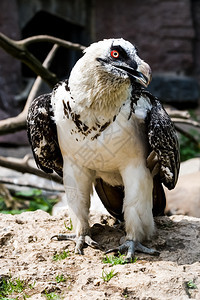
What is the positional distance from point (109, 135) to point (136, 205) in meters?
0.61

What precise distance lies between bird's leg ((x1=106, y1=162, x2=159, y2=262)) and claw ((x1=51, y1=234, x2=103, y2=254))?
162mm

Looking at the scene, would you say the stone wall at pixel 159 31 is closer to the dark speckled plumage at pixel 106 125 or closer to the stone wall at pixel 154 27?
the stone wall at pixel 154 27

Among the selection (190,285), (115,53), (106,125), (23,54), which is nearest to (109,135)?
(106,125)

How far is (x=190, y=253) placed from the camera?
12.2 ft

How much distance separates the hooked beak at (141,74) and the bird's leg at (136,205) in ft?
2.35

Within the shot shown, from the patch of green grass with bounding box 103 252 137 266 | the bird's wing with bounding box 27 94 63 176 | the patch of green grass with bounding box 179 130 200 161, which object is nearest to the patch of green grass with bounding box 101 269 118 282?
the patch of green grass with bounding box 103 252 137 266

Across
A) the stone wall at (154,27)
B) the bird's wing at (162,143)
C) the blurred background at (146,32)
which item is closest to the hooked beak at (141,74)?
the bird's wing at (162,143)

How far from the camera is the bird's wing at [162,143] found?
356 centimetres

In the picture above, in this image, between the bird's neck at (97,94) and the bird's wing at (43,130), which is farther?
the bird's wing at (43,130)

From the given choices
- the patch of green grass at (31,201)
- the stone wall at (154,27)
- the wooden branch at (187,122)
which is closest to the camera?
the wooden branch at (187,122)

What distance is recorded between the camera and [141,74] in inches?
127

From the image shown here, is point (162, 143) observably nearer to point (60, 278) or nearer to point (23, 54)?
point (60, 278)

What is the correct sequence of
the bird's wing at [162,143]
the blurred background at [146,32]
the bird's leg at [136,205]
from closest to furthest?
1. the bird's wing at [162,143]
2. the bird's leg at [136,205]
3. the blurred background at [146,32]

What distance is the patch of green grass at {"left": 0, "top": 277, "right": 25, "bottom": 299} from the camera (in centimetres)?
308
